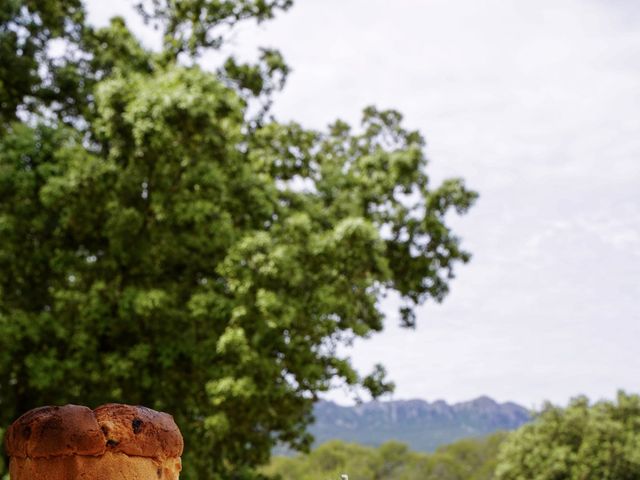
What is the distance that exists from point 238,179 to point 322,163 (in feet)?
15.8

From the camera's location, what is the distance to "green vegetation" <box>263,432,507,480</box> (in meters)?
103

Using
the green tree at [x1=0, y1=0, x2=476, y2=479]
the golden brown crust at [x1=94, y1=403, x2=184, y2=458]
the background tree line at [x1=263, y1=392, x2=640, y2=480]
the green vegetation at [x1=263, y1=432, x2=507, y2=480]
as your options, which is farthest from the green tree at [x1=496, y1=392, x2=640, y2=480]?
the golden brown crust at [x1=94, y1=403, x2=184, y2=458]

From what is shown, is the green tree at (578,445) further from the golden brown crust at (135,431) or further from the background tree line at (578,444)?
the golden brown crust at (135,431)

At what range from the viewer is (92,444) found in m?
2.41

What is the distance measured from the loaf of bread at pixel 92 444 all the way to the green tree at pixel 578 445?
1989 inches

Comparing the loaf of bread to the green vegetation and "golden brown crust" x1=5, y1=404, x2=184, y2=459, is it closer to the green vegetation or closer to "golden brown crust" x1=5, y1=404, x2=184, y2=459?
"golden brown crust" x1=5, y1=404, x2=184, y2=459

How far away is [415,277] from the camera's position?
2228 cm

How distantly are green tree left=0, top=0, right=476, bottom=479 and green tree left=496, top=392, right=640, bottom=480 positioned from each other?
115 feet

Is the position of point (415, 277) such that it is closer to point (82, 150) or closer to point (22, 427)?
point (82, 150)

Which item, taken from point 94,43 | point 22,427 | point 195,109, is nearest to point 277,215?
point 195,109

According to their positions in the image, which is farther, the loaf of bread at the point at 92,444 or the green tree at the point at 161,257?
the green tree at the point at 161,257

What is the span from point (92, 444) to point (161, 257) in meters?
15.8

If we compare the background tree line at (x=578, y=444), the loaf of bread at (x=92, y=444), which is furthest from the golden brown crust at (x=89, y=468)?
the background tree line at (x=578, y=444)

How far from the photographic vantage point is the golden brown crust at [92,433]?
2.41m
